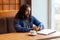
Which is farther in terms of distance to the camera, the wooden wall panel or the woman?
the wooden wall panel

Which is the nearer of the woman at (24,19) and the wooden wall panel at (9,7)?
the woman at (24,19)

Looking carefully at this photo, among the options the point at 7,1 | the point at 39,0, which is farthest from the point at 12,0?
the point at 39,0

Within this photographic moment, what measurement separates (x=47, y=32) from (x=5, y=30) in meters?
1.04

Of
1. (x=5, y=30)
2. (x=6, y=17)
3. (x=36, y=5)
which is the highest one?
(x=36, y=5)

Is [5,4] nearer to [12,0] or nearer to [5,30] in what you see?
[12,0]

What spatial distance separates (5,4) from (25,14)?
0.71 meters

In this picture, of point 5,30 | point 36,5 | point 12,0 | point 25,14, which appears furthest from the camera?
point 36,5

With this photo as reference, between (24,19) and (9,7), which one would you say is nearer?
(24,19)

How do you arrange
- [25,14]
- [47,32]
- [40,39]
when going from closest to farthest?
[40,39], [47,32], [25,14]

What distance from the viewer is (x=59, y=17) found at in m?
3.73

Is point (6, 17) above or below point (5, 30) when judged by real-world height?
above

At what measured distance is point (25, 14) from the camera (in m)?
2.79

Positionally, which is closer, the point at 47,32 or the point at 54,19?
the point at 47,32

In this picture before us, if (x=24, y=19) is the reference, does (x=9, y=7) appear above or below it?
above
